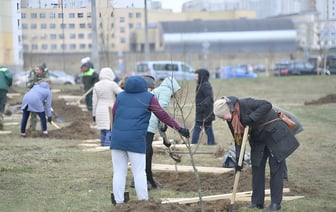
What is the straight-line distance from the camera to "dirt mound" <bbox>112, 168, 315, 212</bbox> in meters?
8.41

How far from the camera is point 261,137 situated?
9141 mm

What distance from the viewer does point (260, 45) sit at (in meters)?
87.1

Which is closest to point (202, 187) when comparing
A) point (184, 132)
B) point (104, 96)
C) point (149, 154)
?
point (149, 154)

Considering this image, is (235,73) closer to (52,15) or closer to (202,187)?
(52,15)

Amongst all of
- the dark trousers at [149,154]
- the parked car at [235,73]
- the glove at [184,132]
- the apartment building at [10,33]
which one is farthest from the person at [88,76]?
the parked car at [235,73]

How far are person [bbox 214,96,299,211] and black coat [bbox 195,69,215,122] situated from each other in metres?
6.95

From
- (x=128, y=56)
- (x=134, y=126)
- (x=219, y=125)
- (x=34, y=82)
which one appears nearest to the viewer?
(x=134, y=126)

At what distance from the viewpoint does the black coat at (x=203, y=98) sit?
53.5 feet

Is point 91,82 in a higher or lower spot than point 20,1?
lower

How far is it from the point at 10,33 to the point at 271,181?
50.7 feet

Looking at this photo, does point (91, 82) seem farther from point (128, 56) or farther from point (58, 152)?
point (128, 56)

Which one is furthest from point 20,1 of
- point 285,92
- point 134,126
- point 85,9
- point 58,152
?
point 285,92

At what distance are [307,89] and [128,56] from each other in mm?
25119

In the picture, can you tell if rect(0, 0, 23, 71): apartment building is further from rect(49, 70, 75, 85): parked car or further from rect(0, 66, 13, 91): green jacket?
rect(49, 70, 75, 85): parked car
